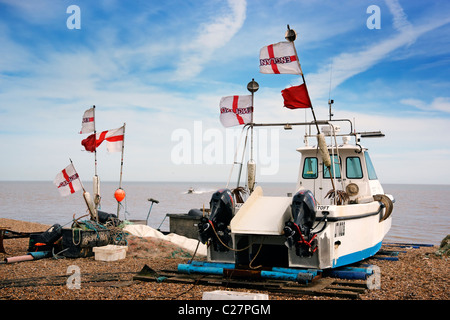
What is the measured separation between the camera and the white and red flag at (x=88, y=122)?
555 inches

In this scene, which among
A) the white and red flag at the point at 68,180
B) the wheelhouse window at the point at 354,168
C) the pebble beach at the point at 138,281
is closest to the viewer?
the pebble beach at the point at 138,281

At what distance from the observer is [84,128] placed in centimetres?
1425

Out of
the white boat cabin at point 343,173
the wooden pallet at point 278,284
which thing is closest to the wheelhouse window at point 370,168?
the white boat cabin at point 343,173

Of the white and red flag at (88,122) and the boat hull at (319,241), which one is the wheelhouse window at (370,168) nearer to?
the boat hull at (319,241)

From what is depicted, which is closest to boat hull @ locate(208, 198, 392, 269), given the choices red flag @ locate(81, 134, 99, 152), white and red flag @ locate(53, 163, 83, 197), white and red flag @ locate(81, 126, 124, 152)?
white and red flag @ locate(53, 163, 83, 197)

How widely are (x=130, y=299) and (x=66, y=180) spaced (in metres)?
7.23

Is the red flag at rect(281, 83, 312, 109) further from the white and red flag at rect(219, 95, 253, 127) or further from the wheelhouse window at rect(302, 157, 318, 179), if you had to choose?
the wheelhouse window at rect(302, 157, 318, 179)

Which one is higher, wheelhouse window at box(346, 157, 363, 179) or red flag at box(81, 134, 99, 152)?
red flag at box(81, 134, 99, 152)

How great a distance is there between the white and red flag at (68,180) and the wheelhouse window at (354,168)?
757 cm

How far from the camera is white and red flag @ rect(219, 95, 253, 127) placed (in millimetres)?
10305

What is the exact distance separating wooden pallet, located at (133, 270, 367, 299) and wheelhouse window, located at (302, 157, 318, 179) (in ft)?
13.9

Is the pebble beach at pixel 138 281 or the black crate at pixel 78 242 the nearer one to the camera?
the pebble beach at pixel 138 281

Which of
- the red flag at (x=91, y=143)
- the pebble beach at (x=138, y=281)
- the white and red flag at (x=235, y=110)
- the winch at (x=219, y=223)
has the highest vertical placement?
the white and red flag at (x=235, y=110)
